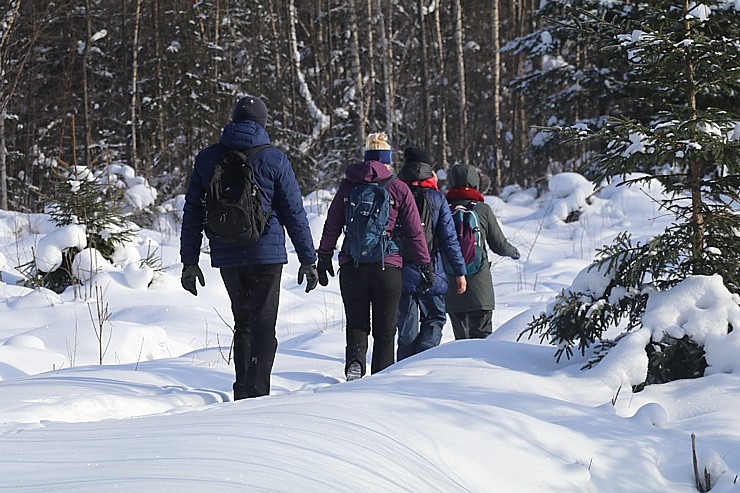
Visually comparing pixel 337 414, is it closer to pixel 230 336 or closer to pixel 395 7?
pixel 230 336

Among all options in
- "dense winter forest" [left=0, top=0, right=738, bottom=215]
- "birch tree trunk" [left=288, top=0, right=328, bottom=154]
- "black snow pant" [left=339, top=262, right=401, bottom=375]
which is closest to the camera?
"black snow pant" [left=339, top=262, right=401, bottom=375]

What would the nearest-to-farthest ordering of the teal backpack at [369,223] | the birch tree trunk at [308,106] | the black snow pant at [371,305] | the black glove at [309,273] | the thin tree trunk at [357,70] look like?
the black glove at [309,273] → the teal backpack at [369,223] → the black snow pant at [371,305] → the thin tree trunk at [357,70] → the birch tree trunk at [308,106]

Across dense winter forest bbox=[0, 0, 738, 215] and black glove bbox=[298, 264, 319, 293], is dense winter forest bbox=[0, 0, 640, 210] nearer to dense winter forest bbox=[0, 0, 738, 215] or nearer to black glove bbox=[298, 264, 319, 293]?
dense winter forest bbox=[0, 0, 738, 215]

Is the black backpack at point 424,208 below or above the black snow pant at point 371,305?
above

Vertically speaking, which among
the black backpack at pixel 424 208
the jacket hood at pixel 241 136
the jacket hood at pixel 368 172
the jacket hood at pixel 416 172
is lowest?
the black backpack at pixel 424 208

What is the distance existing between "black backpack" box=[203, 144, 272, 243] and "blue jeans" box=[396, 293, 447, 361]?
1.72 metres

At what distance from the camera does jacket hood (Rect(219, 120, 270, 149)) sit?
4492mm

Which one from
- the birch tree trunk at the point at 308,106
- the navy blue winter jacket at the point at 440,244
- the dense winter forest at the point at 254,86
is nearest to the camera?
the navy blue winter jacket at the point at 440,244

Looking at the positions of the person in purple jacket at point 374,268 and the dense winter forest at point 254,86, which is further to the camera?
the dense winter forest at point 254,86

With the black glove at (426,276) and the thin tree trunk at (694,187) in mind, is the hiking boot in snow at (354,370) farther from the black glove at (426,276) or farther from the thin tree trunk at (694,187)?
the thin tree trunk at (694,187)

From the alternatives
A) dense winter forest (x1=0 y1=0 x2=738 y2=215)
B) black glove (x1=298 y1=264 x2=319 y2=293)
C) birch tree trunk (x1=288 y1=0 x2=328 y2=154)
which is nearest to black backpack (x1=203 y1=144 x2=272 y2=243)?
black glove (x1=298 y1=264 x2=319 y2=293)

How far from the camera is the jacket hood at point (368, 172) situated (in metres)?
5.07

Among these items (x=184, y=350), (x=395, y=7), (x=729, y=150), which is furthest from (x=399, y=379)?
(x=395, y=7)

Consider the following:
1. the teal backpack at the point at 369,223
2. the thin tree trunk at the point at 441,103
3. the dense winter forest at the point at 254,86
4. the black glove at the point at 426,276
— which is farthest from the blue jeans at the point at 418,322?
the thin tree trunk at the point at 441,103
